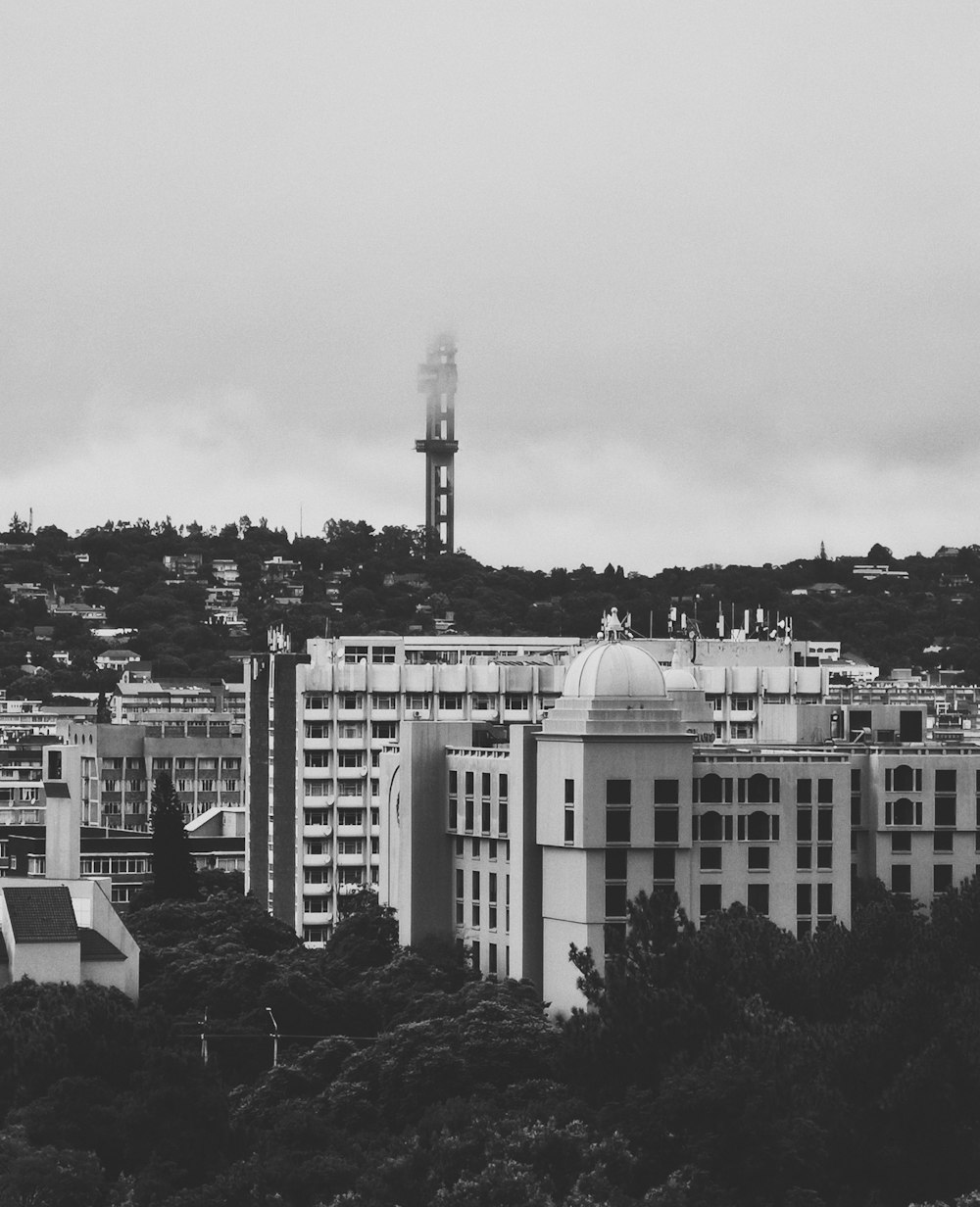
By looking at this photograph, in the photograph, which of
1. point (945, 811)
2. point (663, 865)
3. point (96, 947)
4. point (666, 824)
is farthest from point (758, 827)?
point (96, 947)

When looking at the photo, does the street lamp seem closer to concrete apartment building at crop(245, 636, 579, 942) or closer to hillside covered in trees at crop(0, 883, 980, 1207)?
hillside covered in trees at crop(0, 883, 980, 1207)

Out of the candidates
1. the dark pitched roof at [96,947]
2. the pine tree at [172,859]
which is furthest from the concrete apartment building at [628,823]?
the pine tree at [172,859]

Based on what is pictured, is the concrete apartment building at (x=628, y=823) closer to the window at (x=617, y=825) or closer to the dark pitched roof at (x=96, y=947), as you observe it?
the window at (x=617, y=825)

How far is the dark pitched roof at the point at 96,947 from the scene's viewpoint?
331ft

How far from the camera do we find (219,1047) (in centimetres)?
9938

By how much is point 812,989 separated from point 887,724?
29747mm

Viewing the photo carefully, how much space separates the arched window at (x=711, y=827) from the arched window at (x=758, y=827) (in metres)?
1.03

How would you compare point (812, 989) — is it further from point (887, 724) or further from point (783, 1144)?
point (887, 724)

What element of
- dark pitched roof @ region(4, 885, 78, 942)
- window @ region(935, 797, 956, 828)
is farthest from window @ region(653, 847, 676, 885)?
dark pitched roof @ region(4, 885, 78, 942)

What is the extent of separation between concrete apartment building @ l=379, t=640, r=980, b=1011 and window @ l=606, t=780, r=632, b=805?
0.10 feet

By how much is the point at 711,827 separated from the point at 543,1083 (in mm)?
20320

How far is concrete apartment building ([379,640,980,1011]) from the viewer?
10662 cm

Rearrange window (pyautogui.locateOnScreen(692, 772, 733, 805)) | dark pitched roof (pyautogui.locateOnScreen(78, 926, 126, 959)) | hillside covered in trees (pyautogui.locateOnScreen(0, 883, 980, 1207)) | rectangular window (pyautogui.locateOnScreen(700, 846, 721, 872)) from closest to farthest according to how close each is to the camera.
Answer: hillside covered in trees (pyautogui.locateOnScreen(0, 883, 980, 1207))
dark pitched roof (pyautogui.locateOnScreen(78, 926, 126, 959))
rectangular window (pyautogui.locateOnScreen(700, 846, 721, 872))
window (pyautogui.locateOnScreen(692, 772, 733, 805))

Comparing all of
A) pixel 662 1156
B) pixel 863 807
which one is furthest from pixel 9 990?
pixel 863 807
